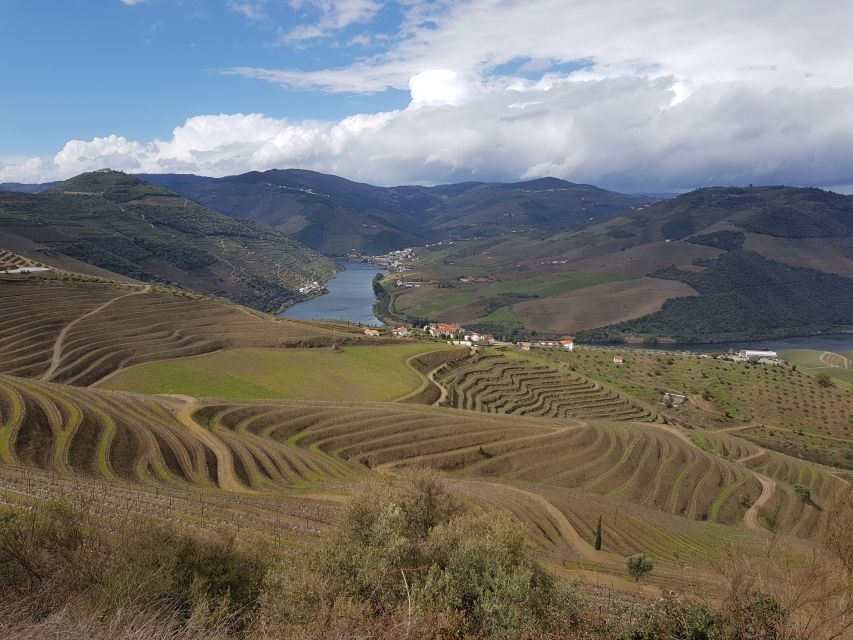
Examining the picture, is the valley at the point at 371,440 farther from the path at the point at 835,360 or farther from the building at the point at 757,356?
the path at the point at 835,360

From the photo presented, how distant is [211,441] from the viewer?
178ft

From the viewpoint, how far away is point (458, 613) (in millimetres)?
17188

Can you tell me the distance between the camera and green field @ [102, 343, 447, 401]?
83.8 meters

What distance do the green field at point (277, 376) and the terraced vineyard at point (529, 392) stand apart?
10.4 m

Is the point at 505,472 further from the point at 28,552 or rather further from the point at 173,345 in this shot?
the point at 173,345

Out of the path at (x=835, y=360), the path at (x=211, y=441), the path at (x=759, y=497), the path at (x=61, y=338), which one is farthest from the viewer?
the path at (x=835, y=360)

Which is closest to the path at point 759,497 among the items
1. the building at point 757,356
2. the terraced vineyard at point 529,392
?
the terraced vineyard at point 529,392

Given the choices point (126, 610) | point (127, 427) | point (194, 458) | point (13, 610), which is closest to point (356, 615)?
point (126, 610)

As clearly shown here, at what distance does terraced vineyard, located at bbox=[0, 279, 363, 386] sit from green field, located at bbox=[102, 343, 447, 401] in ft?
16.5

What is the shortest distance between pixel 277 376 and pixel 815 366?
174 meters

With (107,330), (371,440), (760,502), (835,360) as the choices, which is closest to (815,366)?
(835,360)

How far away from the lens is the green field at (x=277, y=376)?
83750mm

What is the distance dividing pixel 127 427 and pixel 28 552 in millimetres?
35525

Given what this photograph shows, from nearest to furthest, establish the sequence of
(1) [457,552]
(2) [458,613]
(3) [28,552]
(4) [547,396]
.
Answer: (2) [458,613]
(3) [28,552]
(1) [457,552]
(4) [547,396]
